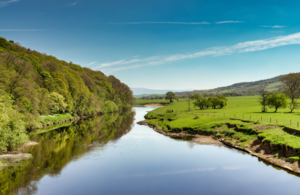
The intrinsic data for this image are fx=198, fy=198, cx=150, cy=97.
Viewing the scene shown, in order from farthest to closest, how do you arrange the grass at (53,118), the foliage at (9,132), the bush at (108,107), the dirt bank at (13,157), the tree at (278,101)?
the bush at (108,107) < the grass at (53,118) < the tree at (278,101) < the foliage at (9,132) < the dirt bank at (13,157)

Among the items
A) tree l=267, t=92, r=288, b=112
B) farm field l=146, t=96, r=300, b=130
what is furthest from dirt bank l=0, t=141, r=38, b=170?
tree l=267, t=92, r=288, b=112

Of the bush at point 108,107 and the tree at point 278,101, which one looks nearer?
the tree at point 278,101

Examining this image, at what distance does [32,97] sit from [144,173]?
143ft

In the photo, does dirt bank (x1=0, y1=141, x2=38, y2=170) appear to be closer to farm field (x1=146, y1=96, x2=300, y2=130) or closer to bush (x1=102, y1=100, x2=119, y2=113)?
farm field (x1=146, y1=96, x2=300, y2=130)

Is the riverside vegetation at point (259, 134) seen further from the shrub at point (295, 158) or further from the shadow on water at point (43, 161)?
the shadow on water at point (43, 161)

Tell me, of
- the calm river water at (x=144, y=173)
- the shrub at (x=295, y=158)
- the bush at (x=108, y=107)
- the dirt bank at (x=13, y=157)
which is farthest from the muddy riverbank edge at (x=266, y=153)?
the bush at (x=108, y=107)

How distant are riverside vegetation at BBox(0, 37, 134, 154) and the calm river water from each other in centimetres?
622

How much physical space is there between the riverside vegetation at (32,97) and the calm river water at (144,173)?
622 centimetres

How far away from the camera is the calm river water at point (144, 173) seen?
2236 cm

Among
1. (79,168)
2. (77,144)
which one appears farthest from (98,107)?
(79,168)

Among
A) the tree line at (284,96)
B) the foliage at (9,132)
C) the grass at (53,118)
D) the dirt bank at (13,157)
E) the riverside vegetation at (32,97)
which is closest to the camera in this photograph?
the dirt bank at (13,157)

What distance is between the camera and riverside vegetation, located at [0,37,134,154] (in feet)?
112

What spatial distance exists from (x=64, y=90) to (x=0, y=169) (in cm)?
5805

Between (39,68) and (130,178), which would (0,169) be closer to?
(130,178)
